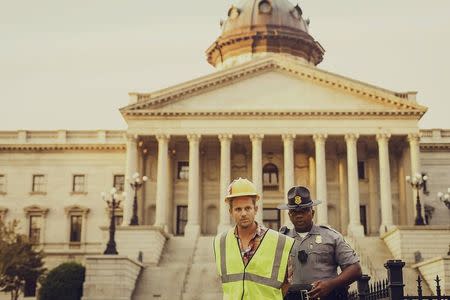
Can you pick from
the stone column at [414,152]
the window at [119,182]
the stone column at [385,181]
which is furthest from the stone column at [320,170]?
the window at [119,182]

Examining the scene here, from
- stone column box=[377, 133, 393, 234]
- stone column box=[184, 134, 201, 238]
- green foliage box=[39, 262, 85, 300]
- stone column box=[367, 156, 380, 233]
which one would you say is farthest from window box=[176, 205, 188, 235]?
green foliage box=[39, 262, 85, 300]

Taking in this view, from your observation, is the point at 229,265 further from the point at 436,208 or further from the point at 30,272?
the point at 436,208

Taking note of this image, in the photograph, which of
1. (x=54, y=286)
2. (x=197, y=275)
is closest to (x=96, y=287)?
(x=54, y=286)

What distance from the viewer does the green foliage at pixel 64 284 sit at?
39594mm

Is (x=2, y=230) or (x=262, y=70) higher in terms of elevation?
(x=262, y=70)

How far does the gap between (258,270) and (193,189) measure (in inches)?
1944

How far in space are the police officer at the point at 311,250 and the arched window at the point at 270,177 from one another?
5308 cm

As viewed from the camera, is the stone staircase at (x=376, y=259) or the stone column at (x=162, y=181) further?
the stone column at (x=162, y=181)

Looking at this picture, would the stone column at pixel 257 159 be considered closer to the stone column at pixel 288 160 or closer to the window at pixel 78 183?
the stone column at pixel 288 160

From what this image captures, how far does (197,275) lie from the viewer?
4134 centimetres

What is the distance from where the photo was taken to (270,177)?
202ft

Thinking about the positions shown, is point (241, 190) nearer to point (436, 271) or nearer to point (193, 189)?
point (436, 271)

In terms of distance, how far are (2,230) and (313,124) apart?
2426 cm

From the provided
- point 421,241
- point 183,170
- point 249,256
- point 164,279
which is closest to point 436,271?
point 421,241
